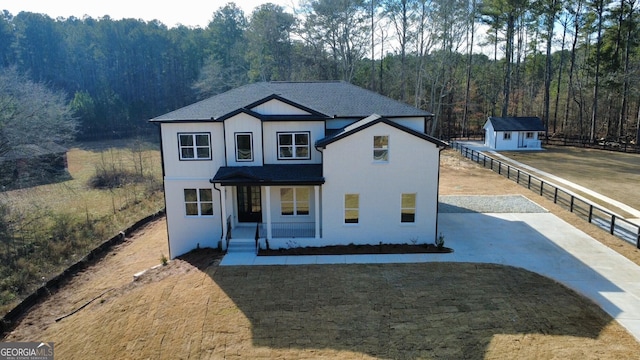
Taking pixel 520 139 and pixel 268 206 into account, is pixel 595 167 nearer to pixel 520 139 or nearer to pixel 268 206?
pixel 520 139

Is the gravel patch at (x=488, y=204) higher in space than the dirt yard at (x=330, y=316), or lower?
→ higher

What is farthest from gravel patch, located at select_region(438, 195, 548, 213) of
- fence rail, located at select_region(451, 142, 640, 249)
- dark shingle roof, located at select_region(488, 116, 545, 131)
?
dark shingle roof, located at select_region(488, 116, 545, 131)

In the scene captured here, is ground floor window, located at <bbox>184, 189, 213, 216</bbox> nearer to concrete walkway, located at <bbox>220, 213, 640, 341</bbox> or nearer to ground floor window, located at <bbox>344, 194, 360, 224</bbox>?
concrete walkway, located at <bbox>220, 213, 640, 341</bbox>

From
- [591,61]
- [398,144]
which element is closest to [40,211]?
[398,144]

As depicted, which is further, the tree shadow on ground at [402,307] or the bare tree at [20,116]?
the bare tree at [20,116]

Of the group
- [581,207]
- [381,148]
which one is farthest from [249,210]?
[581,207]

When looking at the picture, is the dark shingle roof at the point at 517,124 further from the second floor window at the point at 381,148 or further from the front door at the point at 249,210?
the front door at the point at 249,210

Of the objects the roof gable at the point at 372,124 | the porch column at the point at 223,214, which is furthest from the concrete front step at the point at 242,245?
the roof gable at the point at 372,124
